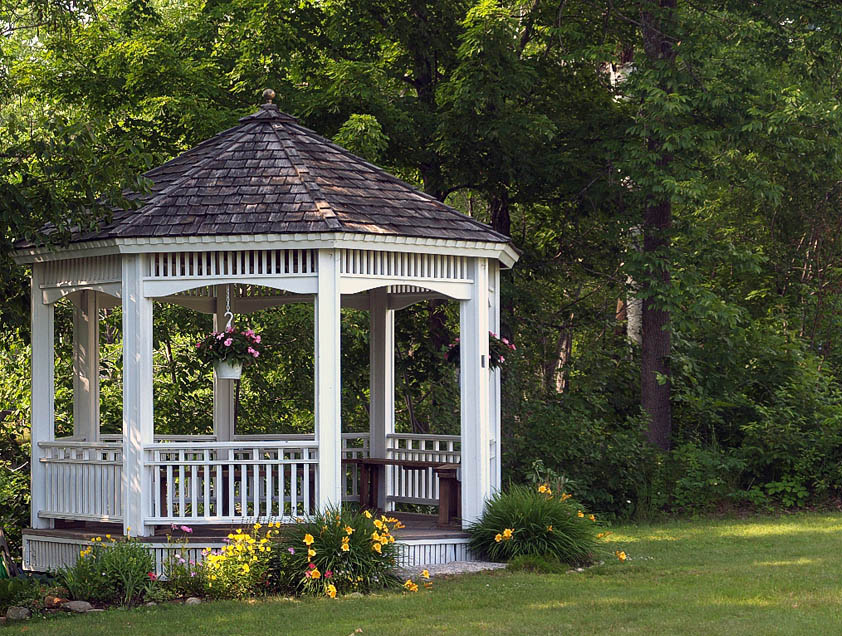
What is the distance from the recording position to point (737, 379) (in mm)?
18250

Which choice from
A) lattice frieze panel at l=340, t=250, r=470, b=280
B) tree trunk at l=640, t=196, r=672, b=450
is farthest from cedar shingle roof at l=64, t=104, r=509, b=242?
tree trunk at l=640, t=196, r=672, b=450

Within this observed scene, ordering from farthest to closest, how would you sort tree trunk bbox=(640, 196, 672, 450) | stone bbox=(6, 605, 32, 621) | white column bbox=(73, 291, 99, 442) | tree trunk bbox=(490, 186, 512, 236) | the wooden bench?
tree trunk bbox=(490, 186, 512, 236) < tree trunk bbox=(640, 196, 672, 450) < white column bbox=(73, 291, 99, 442) < the wooden bench < stone bbox=(6, 605, 32, 621)

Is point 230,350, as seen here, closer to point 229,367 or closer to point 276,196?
A: point 229,367

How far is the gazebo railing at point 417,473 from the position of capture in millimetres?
13219

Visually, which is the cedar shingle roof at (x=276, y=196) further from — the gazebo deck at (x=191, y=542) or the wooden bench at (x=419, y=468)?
the gazebo deck at (x=191, y=542)

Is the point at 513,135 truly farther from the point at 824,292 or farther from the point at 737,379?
the point at 824,292

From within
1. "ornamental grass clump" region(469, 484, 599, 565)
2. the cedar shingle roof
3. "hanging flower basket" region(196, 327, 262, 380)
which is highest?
the cedar shingle roof

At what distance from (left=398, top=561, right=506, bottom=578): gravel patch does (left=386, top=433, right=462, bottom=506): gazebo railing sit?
1.93 metres

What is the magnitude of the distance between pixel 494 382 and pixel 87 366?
4576 mm

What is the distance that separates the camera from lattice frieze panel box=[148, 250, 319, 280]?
35.2ft

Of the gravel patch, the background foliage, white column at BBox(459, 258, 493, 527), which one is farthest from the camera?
the background foliage

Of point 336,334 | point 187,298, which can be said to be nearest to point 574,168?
point 187,298

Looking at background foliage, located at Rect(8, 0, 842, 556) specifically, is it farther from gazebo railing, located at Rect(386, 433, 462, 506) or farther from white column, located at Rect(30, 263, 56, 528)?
gazebo railing, located at Rect(386, 433, 462, 506)

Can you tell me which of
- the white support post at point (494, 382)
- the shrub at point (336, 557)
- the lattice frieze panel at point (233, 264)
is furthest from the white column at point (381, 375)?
the shrub at point (336, 557)
